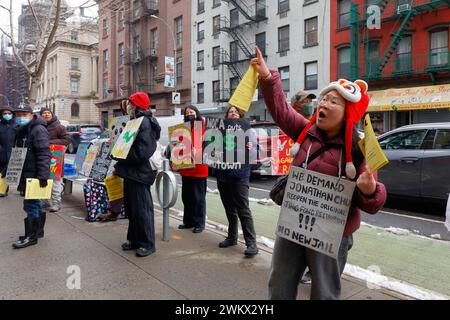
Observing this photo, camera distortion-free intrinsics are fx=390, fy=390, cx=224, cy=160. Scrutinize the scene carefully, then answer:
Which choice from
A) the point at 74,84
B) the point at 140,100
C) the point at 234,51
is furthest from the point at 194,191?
the point at 74,84

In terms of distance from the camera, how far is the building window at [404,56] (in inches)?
800

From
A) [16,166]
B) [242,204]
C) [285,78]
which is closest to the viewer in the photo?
[242,204]

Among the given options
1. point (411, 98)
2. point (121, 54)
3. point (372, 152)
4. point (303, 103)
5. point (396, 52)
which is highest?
point (121, 54)

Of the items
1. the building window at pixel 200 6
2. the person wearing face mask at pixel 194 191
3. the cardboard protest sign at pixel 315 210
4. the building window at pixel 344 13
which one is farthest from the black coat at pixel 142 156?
the building window at pixel 200 6

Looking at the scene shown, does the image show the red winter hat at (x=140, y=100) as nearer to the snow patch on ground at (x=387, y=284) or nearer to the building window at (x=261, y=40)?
the snow patch on ground at (x=387, y=284)

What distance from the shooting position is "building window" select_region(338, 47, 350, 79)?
74.1 feet

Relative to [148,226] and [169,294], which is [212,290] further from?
[148,226]

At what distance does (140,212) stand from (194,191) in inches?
52.2

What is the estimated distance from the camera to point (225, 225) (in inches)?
239

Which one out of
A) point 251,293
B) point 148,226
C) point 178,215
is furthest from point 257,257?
point 178,215

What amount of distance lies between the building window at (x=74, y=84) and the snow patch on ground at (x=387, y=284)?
6657 cm

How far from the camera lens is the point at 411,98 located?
19312mm

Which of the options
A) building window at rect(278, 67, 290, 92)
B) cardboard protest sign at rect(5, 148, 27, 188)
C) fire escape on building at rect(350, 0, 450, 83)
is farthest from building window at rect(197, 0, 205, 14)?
cardboard protest sign at rect(5, 148, 27, 188)

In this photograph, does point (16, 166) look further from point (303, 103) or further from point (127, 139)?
point (303, 103)
